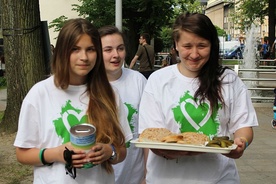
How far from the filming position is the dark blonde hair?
2479mm

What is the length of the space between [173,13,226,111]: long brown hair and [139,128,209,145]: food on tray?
0.80ft

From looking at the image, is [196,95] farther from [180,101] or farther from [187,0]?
[187,0]

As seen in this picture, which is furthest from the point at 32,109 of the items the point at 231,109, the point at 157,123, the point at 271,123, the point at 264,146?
the point at 271,123

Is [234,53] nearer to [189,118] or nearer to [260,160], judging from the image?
[260,160]

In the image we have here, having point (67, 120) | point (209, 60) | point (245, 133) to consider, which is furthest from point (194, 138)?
point (67, 120)

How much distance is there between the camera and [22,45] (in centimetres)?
827

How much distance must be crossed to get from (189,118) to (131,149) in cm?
92

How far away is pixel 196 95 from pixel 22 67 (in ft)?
20.3

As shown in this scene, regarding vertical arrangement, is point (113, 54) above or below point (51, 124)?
above

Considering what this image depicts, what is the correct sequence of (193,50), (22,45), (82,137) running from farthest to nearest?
1. (22,45)
2. (193,50)
3. (82,137)

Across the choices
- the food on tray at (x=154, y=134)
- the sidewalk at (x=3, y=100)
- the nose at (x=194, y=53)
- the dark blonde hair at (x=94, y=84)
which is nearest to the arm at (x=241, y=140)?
the food on tray at (x=154, y=134)

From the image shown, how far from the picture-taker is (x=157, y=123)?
2666 mm

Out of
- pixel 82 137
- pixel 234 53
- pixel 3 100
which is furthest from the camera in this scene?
pixel 234 53

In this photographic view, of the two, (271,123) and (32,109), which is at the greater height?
(32,109)
